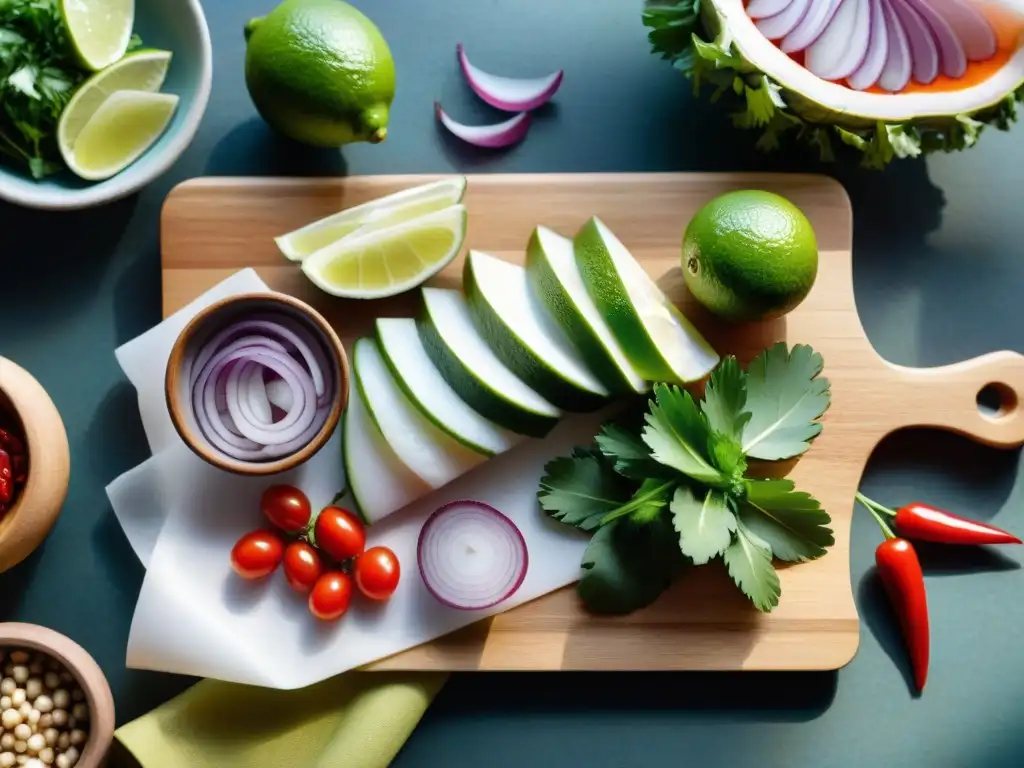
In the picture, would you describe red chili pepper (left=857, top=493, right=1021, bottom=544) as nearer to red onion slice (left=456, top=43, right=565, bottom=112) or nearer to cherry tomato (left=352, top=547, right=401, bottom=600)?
cherry tomato (left=352, top=547, right=401, bottom=600)

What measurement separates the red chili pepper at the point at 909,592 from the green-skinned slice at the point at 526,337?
2.36ft

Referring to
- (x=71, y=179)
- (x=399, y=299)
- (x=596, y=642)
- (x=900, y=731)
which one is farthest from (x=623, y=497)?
(x=71, y=179)

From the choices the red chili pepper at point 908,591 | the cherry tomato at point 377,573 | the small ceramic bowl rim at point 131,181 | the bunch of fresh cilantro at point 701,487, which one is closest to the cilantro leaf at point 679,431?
the bunch of fresh cilantro at point 701,487

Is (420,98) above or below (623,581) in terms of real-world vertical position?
above

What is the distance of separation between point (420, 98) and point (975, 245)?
4.31 ft

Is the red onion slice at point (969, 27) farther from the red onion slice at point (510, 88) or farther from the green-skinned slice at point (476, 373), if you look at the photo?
the green-skinned slice at point (476, 373)

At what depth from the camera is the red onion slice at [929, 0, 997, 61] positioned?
74.5 inches

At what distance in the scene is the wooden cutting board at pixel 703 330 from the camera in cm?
192

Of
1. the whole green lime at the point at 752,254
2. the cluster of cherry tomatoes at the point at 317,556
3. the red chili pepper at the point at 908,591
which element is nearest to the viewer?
the whole green lime at the point at 752,254

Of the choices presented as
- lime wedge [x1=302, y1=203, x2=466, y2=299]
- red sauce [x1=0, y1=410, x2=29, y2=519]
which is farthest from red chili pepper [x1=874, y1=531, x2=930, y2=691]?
red sauce [x1=0, y1=410, x2=29, y2=519]

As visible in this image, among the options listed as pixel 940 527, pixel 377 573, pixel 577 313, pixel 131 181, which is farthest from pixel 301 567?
pixel 940 527

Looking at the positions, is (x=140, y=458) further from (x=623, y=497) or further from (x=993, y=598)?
(x=993, y=598)

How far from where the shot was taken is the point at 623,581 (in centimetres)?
187

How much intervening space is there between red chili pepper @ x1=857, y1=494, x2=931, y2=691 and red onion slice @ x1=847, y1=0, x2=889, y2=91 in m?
0.87
